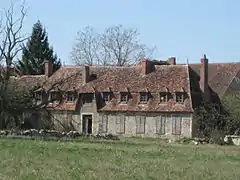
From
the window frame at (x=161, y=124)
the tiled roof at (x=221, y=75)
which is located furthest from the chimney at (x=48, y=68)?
the tiled roof at (x=221, y=75)

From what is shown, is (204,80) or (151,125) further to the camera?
(204,80)

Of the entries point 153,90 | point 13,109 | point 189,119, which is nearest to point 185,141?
point 189,119

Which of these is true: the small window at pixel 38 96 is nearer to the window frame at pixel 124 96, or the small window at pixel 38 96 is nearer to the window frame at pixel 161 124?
the window frame at pixel 124 96

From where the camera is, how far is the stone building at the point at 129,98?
68.7 metres

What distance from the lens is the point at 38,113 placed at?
249ft

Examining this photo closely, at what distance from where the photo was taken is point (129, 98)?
71812mm

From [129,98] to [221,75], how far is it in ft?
→ 68.9

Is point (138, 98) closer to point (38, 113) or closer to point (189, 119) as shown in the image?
point (189, 119)

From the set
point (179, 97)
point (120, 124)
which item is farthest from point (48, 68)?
point (179, 97)

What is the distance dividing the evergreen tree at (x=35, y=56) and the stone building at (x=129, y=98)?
1072 centimetres

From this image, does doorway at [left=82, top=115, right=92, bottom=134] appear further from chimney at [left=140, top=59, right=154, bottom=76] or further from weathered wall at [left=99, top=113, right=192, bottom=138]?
chimney at [left=140, top=59, right=154, bottom=76]

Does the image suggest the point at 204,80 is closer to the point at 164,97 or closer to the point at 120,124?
the point at 164,97

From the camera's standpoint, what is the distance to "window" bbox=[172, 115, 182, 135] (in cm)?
6775

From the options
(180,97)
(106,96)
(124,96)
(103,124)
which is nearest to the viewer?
(180,97)
